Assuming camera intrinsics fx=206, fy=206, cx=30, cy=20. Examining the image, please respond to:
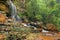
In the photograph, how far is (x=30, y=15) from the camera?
1703 cm

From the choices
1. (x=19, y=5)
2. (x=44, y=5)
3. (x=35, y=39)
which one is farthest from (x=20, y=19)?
(x=35, y=39)

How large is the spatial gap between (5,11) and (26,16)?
8.94ft

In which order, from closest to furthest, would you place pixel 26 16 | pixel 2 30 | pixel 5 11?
pixel 2 30 → pixel 5 11 → pixel 26 16

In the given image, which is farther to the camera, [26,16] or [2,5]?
[26,16]

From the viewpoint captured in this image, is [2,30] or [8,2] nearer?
[2,30]

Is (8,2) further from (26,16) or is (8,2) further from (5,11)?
(26,16)

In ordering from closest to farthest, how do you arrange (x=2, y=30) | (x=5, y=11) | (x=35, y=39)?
(x=35, y=39) < (x=2, y=30) < (x=5, y=11)

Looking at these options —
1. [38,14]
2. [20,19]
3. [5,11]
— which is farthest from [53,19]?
[5,11]

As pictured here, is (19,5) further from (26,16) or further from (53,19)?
(53,19)

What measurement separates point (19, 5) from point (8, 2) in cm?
361

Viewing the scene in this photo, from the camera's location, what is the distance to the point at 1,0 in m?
16.1

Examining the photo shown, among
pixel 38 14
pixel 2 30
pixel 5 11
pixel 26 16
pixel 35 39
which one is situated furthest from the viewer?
pixel 26 16

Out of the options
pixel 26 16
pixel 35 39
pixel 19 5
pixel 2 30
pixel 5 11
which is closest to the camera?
pixel 35 39

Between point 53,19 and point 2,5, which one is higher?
point 2,5
